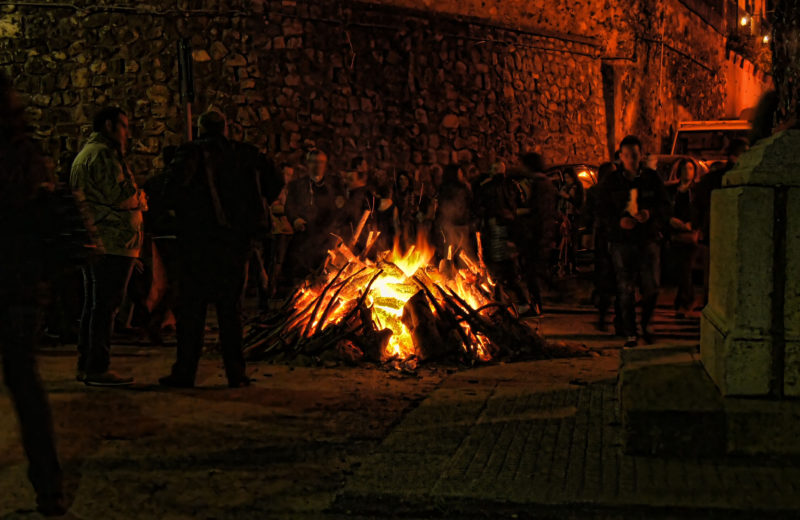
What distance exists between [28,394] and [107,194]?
3516mm

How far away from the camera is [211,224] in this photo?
23.7 feet

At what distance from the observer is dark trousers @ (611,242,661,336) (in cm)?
958

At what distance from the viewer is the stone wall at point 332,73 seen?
1798 centimetres

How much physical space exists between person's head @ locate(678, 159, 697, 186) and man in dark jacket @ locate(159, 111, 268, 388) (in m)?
7.47

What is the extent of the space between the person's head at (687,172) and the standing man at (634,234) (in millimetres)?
3506

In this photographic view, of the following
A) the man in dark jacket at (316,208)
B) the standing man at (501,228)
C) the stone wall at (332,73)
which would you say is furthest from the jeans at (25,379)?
the stone wall at (332,73)

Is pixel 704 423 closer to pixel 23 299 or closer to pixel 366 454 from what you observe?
pixel 366 454

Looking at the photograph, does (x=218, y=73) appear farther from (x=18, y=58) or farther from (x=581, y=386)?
(x=581, y=386)

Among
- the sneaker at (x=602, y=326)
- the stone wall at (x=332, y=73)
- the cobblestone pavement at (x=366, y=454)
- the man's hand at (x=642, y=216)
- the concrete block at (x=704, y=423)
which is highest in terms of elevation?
the stone wall at (x=332, y=73)

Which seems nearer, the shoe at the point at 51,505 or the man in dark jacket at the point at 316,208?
the shoe at the point at 51,505

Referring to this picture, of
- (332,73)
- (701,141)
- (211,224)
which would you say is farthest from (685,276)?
(701,141)

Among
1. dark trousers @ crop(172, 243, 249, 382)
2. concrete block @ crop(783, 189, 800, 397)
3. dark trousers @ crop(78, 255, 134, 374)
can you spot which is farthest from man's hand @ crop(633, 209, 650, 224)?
dark trousers @ crop(78, 255, 134, 374)

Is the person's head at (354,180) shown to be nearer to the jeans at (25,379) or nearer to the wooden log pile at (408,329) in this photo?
the wooden log pile at (408,329)

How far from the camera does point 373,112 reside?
1970 cm
